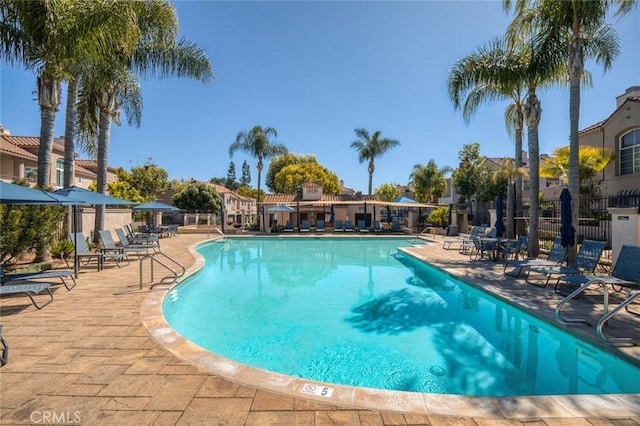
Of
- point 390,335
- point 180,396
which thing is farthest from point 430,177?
point 180,396

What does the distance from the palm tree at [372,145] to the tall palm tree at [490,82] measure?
21.7 meters

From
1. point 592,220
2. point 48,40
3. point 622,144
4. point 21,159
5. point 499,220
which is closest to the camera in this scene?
point 48,40

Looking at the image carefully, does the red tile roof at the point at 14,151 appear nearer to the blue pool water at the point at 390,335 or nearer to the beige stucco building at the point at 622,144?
the blue pool water at the point at 390,335

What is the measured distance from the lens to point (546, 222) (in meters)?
16.4

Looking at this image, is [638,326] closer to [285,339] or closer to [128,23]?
[285,339]

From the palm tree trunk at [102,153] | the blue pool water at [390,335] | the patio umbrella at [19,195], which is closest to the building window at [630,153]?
the blue pool water at [390,335]

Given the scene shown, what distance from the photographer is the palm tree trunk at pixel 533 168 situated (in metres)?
12.3

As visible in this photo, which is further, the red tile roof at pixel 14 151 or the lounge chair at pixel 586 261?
the red tile roof at pixel 14 151

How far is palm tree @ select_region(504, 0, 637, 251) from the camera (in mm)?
9617

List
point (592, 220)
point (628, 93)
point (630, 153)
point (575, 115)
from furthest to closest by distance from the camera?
point (628, 93) < point (630, 153) < point (592, 220) < point (575, 115)

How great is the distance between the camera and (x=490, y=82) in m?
13.2

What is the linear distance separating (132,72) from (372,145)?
27159 millimetres

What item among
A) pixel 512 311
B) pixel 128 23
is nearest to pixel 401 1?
pixel 128 23

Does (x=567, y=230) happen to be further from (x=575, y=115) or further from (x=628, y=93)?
(x=628, y=93)
